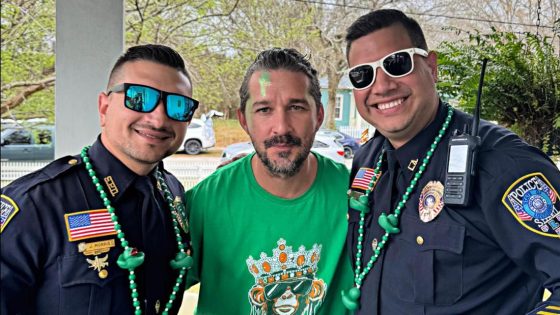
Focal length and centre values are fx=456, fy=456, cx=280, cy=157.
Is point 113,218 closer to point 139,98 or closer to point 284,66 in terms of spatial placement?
point 139,98

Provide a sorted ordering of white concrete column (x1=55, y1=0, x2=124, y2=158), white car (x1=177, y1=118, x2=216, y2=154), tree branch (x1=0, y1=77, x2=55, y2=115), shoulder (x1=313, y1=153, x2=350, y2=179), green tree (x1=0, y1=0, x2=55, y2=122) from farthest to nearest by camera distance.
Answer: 1. white car (x1=177, y1=118, x2=216, y2=154)
2. tree branch (x1=0, y1=77, x2=55, y2=115)
3. green tree (x1=0, y1=0, x2=55, y2=122)
4. white concrete column (x1=55, y1=0, x2=124, y2=158)
5. shoulder (x1=313, y1=153, x2=350, y2=179)

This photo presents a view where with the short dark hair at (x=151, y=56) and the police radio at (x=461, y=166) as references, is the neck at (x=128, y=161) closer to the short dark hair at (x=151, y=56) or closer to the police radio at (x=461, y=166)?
the short dark hair at (x=151, y=56)

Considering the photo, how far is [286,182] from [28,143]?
3.34 meters

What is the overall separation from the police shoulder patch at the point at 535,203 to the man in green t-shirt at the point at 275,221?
69 cm

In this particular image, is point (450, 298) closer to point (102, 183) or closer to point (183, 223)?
point (183, 223)

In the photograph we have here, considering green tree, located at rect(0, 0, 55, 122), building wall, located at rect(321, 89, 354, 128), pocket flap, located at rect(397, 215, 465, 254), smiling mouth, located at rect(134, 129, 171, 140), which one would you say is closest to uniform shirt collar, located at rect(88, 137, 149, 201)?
smiling mouth, located at rect(134, 129, 171, 140)

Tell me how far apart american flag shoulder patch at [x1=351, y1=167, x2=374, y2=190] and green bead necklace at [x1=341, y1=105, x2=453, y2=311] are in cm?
3

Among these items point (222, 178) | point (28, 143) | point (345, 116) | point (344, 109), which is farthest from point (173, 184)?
point (345, 116)

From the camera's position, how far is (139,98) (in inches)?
55.6

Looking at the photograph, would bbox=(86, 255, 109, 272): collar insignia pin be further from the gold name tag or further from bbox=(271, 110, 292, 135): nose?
bbox=(271, 110, 292, 135): nose

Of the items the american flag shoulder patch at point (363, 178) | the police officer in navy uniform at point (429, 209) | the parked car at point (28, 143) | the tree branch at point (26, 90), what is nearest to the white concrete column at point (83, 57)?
the police officer in navy uniform at point (429, 209)

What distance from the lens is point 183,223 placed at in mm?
1560

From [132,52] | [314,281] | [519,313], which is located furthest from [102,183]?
[519,313]

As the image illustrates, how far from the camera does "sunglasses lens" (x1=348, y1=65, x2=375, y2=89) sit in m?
1.57
